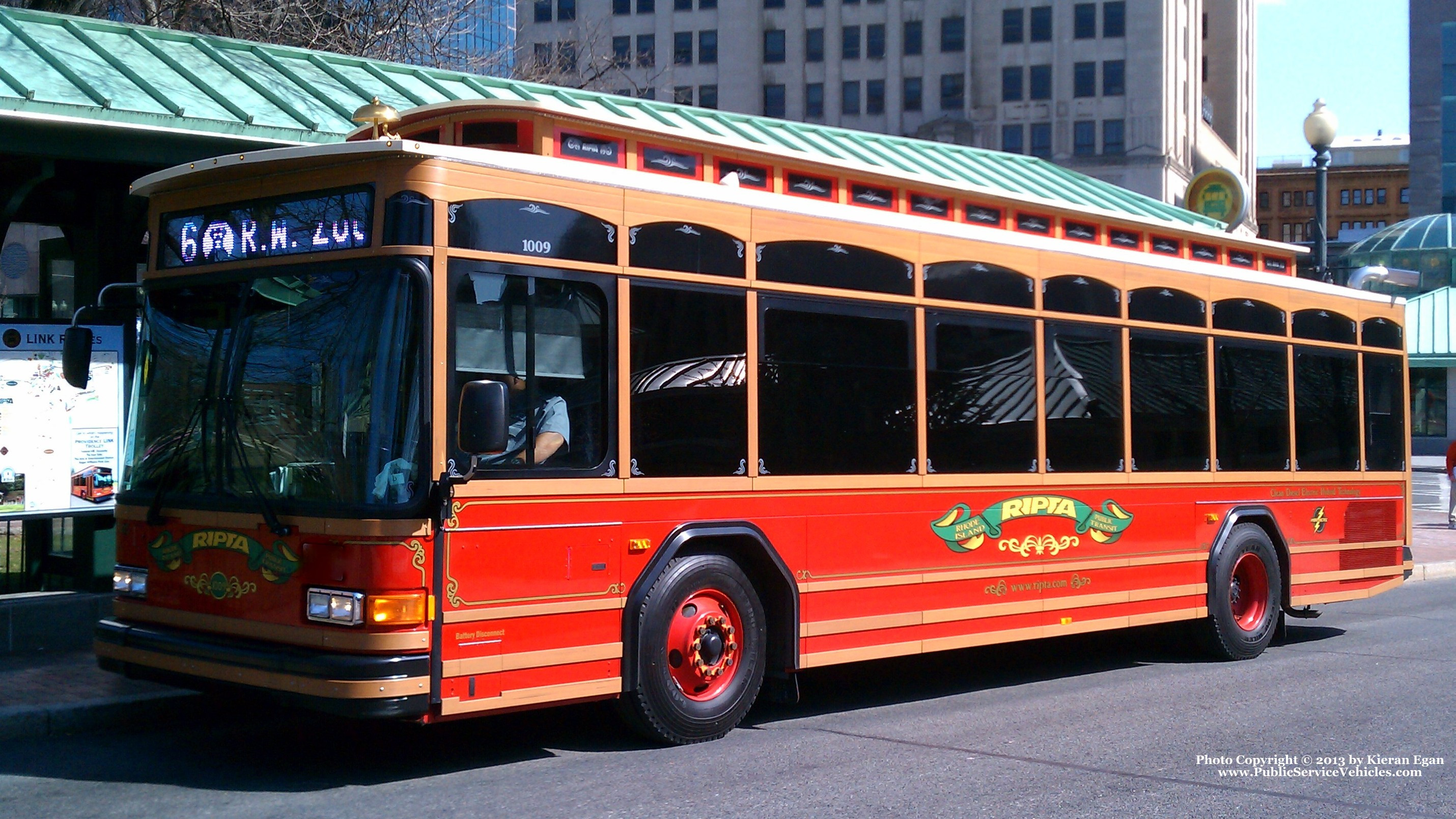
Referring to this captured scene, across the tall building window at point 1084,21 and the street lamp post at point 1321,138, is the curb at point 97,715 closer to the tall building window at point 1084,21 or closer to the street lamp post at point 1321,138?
the street lamp post at point 1321,138

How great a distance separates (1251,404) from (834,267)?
4878 millimetres

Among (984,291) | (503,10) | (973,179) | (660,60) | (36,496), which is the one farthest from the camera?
(660,60)

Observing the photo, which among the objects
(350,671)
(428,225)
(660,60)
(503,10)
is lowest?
(350,671)

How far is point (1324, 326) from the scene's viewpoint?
500 inches

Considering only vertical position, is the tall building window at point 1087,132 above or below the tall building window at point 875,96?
below

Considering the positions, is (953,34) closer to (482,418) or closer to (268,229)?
(268,229)

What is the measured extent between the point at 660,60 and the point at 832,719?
76.8m

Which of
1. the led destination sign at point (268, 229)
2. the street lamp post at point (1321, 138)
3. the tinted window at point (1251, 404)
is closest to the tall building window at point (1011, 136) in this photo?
the street lamp post at point (1321, 138)

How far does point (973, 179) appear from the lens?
20719 millimetres

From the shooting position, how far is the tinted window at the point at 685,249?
7641mm

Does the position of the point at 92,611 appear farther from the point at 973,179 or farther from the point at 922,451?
the point at 973,179

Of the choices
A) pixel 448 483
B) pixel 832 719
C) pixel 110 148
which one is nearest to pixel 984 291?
pixel 832 719

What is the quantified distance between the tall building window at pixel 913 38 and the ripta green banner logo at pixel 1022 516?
7303cm

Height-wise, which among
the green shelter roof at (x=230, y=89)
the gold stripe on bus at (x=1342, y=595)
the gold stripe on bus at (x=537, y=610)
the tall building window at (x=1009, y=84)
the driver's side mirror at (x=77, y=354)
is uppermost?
the tall building window at (x=1009, y=84)
